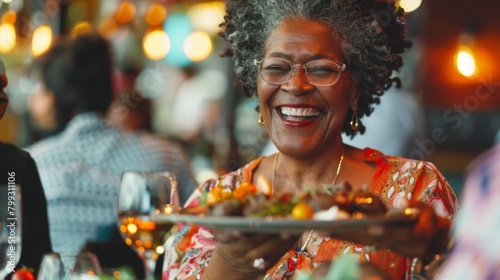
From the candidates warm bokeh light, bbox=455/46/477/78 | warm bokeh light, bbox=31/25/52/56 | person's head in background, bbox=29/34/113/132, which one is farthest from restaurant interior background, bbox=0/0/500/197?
person's head in background, bbox=29/34/113/132

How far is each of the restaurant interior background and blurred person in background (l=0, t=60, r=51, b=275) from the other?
12.0ft

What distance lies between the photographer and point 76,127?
4.00 metres

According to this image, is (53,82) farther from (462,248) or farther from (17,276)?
(462,248)

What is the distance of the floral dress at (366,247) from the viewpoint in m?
2.27

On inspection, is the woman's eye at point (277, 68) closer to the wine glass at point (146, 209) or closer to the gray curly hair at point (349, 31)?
the gray curly hair at point (349, 31)

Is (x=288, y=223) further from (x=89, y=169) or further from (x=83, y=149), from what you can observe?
(x=83, y=149)

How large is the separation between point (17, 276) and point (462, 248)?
110cm

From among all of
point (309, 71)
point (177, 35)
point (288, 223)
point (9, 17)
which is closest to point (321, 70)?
point (309, 71)

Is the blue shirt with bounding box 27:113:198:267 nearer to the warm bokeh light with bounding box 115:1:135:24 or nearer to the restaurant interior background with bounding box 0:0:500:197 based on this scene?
the restaurant interior background with bounding box 0:0:500:197

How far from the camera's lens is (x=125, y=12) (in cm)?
725

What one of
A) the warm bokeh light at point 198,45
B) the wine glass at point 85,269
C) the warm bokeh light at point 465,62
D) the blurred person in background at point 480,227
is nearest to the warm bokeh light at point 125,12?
the warm bokeh light at point 198,45

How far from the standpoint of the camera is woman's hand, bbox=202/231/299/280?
1.60m

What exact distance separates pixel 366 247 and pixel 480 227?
3.86ft

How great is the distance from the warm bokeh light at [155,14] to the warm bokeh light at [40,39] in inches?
54.5
